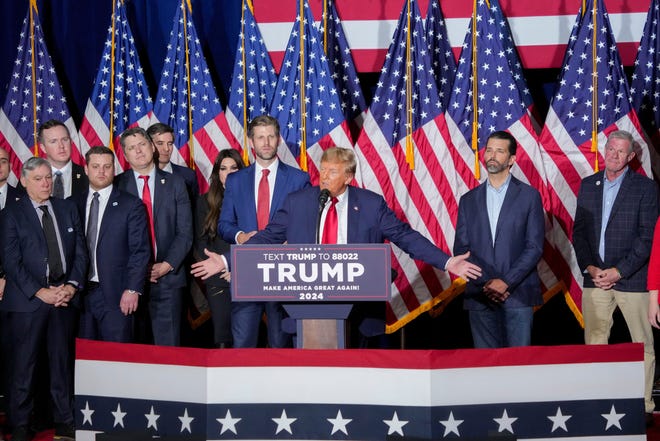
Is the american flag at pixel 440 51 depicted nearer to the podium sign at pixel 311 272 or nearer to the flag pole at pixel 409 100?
the flag pole at pixel 409 100

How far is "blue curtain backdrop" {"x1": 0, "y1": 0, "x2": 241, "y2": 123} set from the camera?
754 centimetres

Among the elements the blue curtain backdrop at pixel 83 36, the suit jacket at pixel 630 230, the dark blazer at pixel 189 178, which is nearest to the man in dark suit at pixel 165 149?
the dark blazer at pixel 189 178

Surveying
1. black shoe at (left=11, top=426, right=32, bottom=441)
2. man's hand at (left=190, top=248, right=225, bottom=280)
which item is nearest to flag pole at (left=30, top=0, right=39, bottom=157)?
black shoe at (left=11, top=426, right=32, bottom=441)

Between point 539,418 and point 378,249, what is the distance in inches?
36.5

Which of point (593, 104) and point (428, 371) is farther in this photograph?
point (593, 104)

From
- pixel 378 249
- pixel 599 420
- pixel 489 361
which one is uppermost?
pixel 378 249

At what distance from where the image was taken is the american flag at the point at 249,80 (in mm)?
6883

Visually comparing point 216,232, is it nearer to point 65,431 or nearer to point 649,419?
point 65,431

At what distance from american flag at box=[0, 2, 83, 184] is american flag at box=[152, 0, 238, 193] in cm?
73

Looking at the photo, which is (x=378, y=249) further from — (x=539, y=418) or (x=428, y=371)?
(x=539, y=418)

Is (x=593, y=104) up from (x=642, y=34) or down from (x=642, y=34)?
down

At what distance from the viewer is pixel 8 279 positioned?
5.14 meters

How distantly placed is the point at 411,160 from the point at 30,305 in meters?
2.74

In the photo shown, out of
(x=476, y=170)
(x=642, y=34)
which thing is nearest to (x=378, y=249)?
(x=476, y=170)
